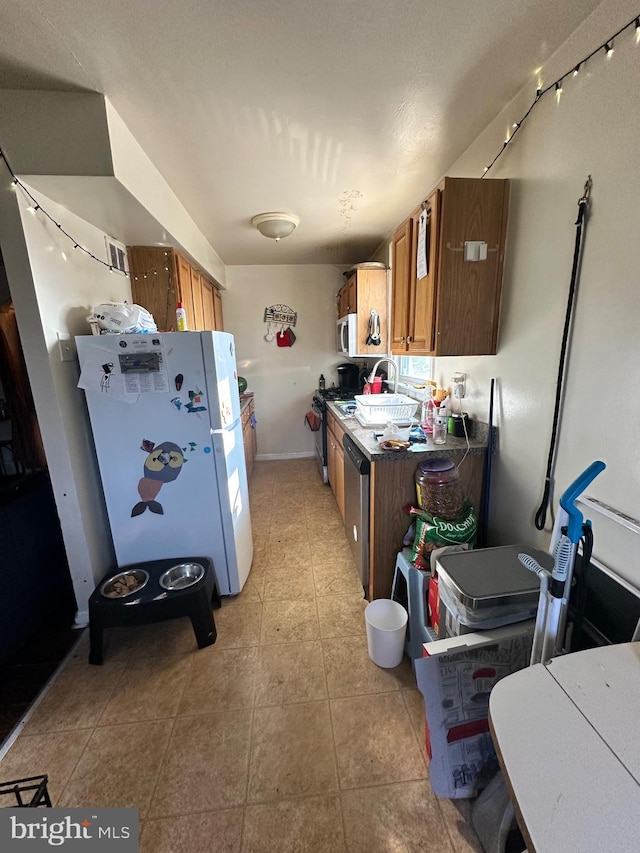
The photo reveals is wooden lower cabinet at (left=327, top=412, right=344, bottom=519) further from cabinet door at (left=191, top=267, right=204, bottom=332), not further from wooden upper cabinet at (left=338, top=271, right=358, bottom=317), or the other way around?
cabinet door at (left=191, top=267, right=204, bottom=332)

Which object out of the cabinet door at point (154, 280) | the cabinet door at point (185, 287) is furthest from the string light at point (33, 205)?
the cabinet door at point (185, 287)

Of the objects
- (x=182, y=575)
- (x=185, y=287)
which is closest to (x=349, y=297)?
(x=185, y=287)

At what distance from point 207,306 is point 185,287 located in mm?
683

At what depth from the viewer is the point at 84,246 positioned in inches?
72.8

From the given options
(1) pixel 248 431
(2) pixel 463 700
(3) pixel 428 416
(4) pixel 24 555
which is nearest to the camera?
(2) pixel 463 700

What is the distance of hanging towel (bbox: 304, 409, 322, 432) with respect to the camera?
3884mm

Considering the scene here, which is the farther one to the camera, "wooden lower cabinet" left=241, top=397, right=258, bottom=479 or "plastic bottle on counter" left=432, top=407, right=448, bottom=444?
"wooden lower cabinet" left=241, top=397, right=258, bottom=479

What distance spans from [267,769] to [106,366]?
181 cm

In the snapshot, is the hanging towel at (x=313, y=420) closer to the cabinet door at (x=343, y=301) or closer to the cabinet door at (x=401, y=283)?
Result: the cabinet door at (x=343, y=301)

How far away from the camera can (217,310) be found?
3.79 m

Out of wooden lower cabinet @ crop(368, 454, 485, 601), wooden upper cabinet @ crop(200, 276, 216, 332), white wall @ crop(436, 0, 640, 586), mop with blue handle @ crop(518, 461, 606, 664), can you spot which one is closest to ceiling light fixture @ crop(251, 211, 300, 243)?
wooden upper cabinet @ crop(200, 276, 216, 332)

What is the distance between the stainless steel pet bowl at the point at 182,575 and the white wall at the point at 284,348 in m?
2.66

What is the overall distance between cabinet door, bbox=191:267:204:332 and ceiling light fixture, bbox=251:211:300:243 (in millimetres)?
685

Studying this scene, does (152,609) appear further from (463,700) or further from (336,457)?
(336,457)
